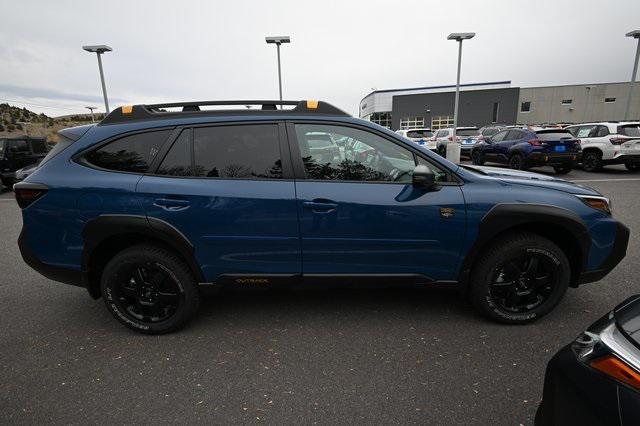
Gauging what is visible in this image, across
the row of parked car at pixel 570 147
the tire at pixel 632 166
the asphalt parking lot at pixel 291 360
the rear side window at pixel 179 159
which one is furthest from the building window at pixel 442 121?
the rear side window at pixel 179 159

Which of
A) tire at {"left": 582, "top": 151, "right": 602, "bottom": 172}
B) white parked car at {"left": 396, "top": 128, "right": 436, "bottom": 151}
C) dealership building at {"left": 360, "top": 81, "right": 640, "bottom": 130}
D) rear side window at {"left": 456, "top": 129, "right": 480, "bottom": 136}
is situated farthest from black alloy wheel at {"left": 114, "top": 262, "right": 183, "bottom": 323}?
dealership building at {"left": 360, "top": 81, "right": 640, "bottom": 130}

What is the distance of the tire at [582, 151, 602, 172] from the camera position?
40.1 feet

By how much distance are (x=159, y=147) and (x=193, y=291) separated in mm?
1156

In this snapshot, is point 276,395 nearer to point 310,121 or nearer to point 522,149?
point 310,121

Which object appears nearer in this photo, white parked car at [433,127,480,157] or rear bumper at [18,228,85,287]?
rear bumper at [18,228,85,287]

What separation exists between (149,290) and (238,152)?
1315mm

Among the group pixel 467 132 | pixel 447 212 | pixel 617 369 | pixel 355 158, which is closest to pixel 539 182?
pixel 447 212

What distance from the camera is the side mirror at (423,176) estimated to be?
255 centimetres

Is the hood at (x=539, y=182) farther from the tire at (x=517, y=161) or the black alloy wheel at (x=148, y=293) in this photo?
the tire at (x=517, y=161)

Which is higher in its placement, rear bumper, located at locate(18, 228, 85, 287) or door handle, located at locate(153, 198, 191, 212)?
door handle, located at locate(153, 198, 191, 212)

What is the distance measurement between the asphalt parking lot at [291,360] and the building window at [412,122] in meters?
48.5

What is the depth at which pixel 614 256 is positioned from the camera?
2898mm

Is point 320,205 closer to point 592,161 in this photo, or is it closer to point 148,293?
point 148,293

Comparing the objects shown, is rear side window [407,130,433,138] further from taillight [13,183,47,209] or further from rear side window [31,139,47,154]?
taillight [13,183,47,209]
